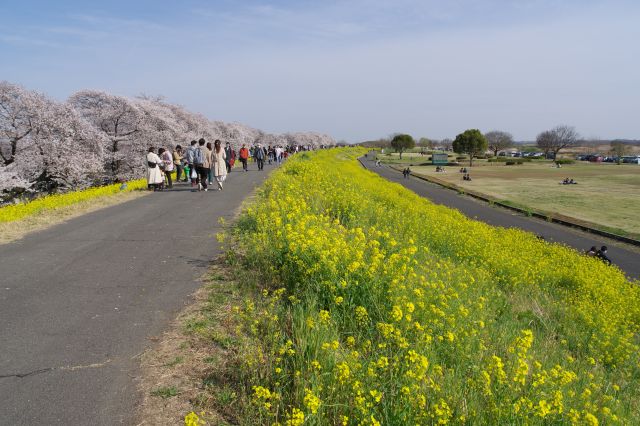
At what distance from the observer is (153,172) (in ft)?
48.1

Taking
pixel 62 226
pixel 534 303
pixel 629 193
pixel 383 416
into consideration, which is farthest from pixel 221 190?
pixel 629 193

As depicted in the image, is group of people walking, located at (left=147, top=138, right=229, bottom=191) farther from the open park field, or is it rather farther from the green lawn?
the green lawn

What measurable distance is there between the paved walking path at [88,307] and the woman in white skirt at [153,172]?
5.27 meters

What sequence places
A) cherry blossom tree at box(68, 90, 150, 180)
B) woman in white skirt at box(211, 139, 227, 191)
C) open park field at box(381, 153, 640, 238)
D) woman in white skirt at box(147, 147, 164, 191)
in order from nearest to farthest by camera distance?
woman in white skirt at box(147, 147, 164, 191), woman in white skirt at box(211, 139, 227, 191), open park field at box(381, 153, 640, 238), cherry blossom tree at box(68, 90, 150, 180)

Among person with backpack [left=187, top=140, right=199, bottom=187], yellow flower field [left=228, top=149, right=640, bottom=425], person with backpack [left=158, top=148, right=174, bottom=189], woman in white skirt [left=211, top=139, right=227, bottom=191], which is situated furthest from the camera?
person with backpack [left=158, top=148, right=174, bottom=189]

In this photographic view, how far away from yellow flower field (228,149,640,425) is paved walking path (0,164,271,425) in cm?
102

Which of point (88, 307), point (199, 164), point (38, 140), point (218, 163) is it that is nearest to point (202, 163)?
point (199, 164)

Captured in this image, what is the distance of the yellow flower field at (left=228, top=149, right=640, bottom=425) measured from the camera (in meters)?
A: 2.98

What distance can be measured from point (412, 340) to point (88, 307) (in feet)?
12.3

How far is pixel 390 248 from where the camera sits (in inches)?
271

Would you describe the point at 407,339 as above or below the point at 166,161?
below

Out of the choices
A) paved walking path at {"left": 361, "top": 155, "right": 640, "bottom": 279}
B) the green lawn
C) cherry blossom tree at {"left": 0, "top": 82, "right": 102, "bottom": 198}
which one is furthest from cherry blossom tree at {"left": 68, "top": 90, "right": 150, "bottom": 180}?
the green lawn

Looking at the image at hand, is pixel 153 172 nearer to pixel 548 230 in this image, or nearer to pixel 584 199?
pixel 548 230

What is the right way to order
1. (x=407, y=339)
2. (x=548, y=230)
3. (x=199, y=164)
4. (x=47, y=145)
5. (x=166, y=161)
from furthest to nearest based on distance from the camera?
1. (x=548, y=230)
2. (x=47, y=145)
3. (x=166, y=161)
4. (x=199, y=164)
5. (x=407, y=339)
